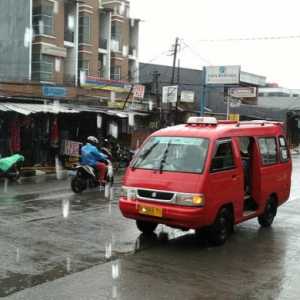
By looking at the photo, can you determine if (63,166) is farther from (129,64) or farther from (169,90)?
(129,64)

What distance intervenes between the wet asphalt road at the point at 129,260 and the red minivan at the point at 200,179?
1.43ft

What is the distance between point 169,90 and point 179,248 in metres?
21.0

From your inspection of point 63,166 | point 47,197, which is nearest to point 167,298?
point 47,197

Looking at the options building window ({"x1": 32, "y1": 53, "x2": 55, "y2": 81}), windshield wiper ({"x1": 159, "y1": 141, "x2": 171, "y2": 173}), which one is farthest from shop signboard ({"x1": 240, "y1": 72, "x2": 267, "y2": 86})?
windshield wiper ({"x1": 159, "y1": 141, "x2": 171, "y2": 173})

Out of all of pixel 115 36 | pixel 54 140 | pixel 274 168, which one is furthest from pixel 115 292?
pixel 115 36

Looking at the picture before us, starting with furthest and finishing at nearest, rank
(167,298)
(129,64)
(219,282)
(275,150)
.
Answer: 1. (129,64)
2. (275,150)
3. (219,282)
4. (167,298)

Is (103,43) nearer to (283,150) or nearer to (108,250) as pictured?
(283,150)

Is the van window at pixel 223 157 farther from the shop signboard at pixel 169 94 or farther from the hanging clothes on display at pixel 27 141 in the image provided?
the shop signboard at pixel 169 94

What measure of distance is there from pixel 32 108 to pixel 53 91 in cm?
409

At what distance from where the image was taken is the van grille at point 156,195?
8141mm

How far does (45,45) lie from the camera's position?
42.8 meters

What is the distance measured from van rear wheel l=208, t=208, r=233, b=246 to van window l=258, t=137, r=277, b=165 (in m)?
1.73

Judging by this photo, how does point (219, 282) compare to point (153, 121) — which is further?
point (153, 121)

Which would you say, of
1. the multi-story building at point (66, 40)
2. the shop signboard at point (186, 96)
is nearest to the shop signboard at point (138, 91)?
the shop signboard at point (186, 96)
